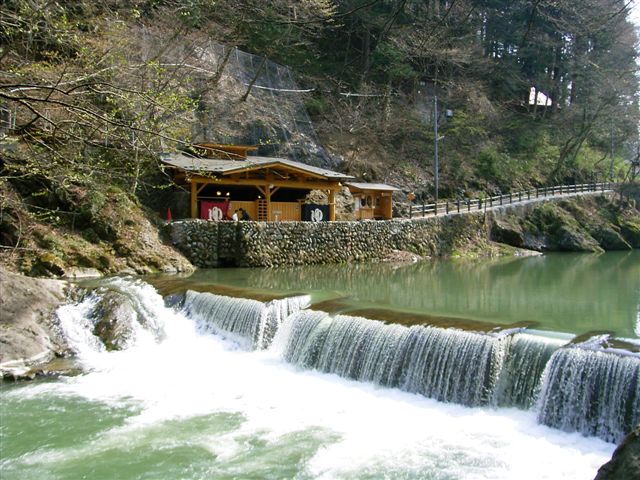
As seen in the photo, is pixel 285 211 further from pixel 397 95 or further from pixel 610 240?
pixel 610 240

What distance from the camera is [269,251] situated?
20734mm

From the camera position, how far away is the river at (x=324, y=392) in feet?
23.4

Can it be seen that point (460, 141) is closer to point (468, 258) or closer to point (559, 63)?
point (559, 63)

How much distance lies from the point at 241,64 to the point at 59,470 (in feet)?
96.4

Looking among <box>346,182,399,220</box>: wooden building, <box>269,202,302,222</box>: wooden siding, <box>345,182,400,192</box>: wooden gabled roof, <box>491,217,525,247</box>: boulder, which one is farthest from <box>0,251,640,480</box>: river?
<box>491,217,525,247</box>: boulder

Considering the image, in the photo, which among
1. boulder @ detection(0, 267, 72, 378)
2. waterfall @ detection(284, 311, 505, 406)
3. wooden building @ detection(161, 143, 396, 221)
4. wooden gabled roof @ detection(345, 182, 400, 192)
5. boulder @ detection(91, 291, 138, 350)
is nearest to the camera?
waterfall @ detection(284, 311, 505, 406)

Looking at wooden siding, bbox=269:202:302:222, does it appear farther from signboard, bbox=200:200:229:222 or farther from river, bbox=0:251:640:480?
river, bbox=0:251:640:480

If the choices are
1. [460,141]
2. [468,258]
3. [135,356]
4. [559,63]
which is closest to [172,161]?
[135,356]

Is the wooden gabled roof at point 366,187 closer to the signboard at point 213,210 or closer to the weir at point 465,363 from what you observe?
the signboard at point 213,210

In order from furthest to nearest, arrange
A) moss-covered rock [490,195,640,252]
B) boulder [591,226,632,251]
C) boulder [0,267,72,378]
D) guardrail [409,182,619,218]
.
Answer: boulder [591,226,632,251] → moss-covered rock [490,195,640,252] → guardrail [409,182,619,218] → boulder [0,267,72,378]

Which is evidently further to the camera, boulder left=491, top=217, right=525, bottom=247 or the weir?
boulder left=491, top=217, right=525, bottom=247

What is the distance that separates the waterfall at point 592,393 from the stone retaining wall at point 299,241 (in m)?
13.4

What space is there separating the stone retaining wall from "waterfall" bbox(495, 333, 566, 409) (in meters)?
12.6

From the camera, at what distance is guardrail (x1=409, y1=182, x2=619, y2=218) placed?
2947 cm
